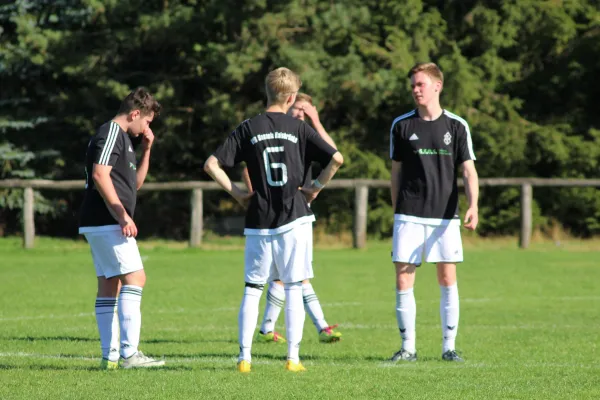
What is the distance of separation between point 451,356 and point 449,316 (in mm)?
312

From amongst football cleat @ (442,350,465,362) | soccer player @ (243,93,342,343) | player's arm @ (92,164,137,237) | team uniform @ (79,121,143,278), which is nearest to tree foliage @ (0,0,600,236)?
soccer player @ (243,93,342,343)

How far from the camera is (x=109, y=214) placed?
7.71m

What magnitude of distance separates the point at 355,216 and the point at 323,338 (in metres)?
13.2

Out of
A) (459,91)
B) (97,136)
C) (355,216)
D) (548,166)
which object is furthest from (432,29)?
(97,136)

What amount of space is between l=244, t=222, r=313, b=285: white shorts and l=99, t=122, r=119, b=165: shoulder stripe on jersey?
3.58 ft

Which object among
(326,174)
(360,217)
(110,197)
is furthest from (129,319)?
(360,217)

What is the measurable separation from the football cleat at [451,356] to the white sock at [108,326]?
94.2 inches

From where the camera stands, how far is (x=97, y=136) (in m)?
7.68

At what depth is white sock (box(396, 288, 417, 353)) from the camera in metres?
8.38

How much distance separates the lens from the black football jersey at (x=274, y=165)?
24.4 feet

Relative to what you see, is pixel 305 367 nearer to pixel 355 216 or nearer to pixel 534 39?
pixel 355 216

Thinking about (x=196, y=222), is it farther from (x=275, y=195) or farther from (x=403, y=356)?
(x=275, y=195)

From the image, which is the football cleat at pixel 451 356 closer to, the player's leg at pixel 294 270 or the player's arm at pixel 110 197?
the player's leg at pixel 294 270

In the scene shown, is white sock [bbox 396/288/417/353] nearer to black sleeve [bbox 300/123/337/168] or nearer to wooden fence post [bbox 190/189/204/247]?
black sleeve [bbox 300/123/337/168]
